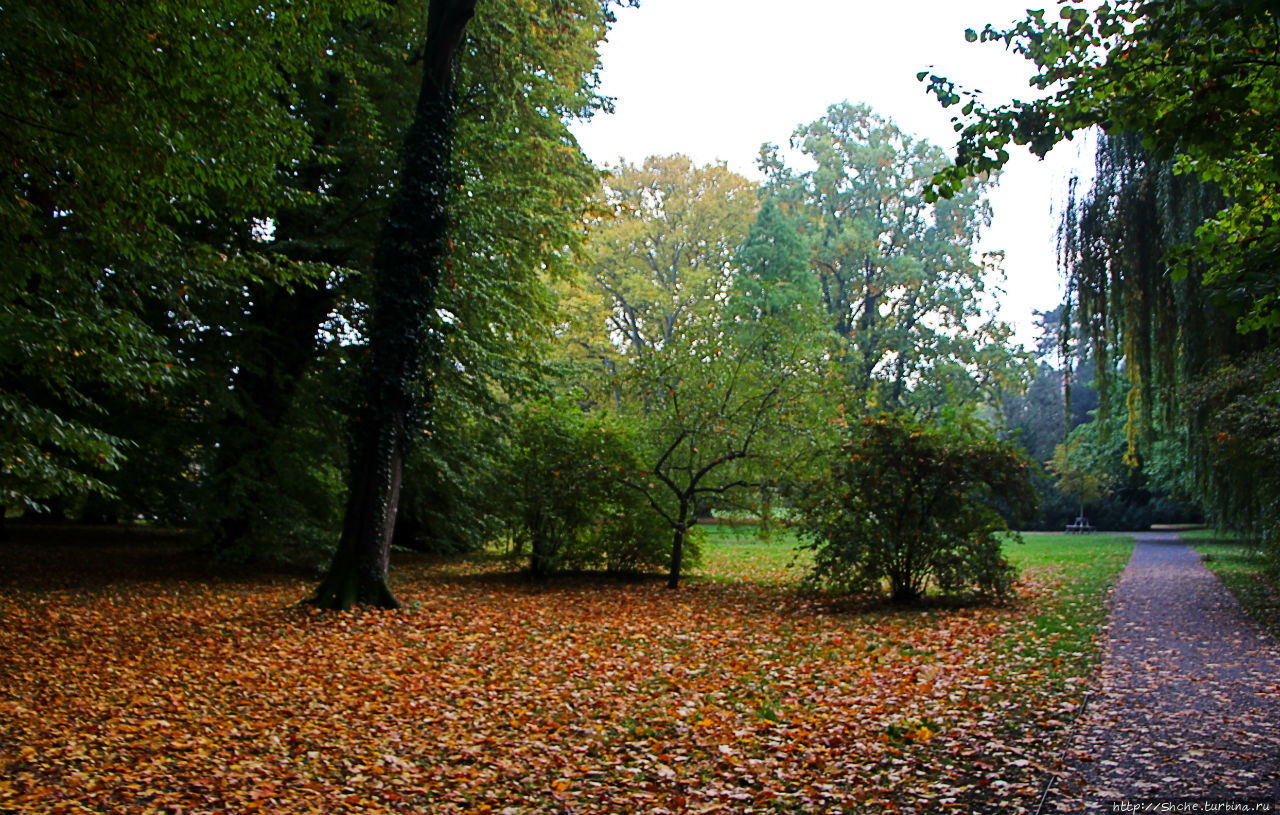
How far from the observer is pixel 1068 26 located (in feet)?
15.6

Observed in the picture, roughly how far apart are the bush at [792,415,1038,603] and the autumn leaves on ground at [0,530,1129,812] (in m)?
0.58

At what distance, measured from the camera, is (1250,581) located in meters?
13.5

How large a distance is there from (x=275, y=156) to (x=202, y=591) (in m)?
6.36

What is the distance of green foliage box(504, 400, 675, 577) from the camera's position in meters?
14.2

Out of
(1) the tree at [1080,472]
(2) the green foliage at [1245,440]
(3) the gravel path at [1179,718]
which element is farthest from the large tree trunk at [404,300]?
(1) the tree at [1080,472]

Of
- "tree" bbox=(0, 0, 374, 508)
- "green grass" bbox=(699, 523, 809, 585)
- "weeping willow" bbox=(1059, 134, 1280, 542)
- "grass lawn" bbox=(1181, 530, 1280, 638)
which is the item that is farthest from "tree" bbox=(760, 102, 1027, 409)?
"tree" bbox=(0, 0, 374, 508)

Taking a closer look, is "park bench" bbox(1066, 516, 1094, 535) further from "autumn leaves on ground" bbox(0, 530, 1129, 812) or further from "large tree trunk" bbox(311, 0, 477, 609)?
"large tree trunk" bbox(311, 0, 477, 609)

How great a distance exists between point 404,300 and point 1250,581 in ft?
44.3

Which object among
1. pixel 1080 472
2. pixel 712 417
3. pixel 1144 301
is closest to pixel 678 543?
pixel 712 417

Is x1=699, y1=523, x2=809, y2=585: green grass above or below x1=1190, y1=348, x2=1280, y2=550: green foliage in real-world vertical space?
below

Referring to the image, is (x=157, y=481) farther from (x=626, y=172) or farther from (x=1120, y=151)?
(x=626, y=172)

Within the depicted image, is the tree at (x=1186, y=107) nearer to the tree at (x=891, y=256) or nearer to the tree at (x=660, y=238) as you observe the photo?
the tree at (x=891, y=256)

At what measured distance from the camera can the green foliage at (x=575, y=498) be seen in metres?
14.2

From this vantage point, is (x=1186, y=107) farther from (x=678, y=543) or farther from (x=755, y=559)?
(x=755, y=559)
